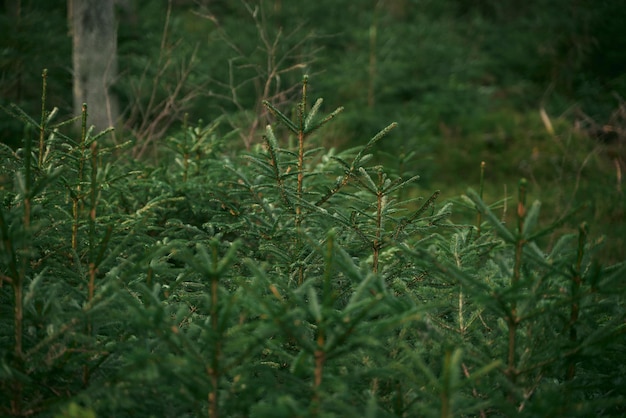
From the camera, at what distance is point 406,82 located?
9.08 meters

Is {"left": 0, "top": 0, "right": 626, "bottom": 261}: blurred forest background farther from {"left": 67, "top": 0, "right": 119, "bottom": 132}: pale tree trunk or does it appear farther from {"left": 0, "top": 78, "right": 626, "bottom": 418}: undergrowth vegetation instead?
{"left": 0, "top": 78, "right": 626, "bottom": 418}: undergrowth vegetation

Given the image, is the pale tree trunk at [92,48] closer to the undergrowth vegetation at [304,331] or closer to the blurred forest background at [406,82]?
the blurred forest background at [406,82]

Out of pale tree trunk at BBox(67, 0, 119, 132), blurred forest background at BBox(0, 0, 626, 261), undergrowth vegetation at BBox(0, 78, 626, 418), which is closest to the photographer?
undergrowth vegetation at BBox(0, 78, 626, 418)

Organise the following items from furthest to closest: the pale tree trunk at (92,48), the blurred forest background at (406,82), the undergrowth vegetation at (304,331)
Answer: the blurred forest background at (406,82), the pale tree trunk at (92,48), the undergrowth vegetation at (304,331)

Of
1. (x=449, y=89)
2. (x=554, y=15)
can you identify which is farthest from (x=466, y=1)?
(x=449, y=89)

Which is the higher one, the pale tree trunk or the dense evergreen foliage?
the dense evergreen foliage

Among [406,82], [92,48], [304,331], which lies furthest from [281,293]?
[406,82]

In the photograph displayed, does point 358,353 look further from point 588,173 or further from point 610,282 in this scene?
point 588,173

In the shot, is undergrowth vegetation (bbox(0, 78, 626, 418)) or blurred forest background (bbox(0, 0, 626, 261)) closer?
undergrowth vegetation (bbox(0, 78, 626, 418))

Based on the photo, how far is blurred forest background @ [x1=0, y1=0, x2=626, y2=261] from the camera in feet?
21.5

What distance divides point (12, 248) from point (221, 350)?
1.88 feet

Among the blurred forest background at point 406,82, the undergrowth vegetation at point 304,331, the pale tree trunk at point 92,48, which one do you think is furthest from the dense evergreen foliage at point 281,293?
the blurred forest background at point 406,82

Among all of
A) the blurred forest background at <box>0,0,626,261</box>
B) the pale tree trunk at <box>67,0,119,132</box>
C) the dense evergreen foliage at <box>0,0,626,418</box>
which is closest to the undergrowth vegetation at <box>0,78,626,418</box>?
the dense evergreen foliage at <box>0,0,626,418</box>

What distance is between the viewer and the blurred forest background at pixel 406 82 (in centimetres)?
656
